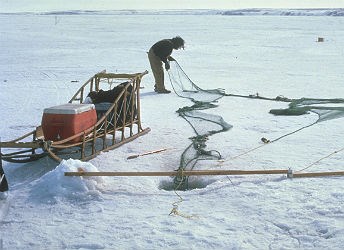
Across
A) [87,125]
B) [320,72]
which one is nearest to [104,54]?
[320,72]

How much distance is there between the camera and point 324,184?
12.3 ft

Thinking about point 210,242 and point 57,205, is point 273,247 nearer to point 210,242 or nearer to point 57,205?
point 210,242

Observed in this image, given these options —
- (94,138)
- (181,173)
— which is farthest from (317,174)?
(94,138)

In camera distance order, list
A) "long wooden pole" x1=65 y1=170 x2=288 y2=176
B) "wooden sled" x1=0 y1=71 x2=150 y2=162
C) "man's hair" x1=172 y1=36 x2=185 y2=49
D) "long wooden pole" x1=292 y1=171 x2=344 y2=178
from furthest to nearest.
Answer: "man's hair" x1=172 y1=36 x2=185 y2=49 < "wooden sled" x1=0 y1=71 x2=150 y2=162 < "long wooden pole" x1=292 y1=171 x2=344 y2=178 < "long wooden pole" x1=65 y1=170 x2=288 y2=176

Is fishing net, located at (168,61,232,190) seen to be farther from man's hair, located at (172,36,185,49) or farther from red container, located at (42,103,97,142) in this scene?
red container, located at (42,103,97,142)

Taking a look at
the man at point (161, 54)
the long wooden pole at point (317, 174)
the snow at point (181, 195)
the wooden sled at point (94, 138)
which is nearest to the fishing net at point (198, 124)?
the snow at point (181, 195)

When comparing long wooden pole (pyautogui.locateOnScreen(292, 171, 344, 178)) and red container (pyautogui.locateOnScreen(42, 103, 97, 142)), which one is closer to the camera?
long wooden pole (pyautogui.locateOnScreen(292, 171, 344, 178))

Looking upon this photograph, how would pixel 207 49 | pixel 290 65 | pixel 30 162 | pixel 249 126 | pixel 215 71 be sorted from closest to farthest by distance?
1. pixel 30 162
2. pixel 249 126
3. pixel 215 71
4. pixel 290 65
5. pixel 207 49

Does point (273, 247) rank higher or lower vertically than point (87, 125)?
lower

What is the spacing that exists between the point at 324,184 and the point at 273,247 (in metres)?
1.22

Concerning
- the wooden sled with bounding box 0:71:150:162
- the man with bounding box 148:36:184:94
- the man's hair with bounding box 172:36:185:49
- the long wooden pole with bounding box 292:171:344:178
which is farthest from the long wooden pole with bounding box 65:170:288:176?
the man's hair with bounding box 172:36:185:49

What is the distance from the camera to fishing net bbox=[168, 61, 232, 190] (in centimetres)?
436

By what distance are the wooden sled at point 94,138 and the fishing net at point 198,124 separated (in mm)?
747

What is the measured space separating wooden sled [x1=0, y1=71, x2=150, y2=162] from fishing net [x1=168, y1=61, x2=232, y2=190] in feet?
2.45
